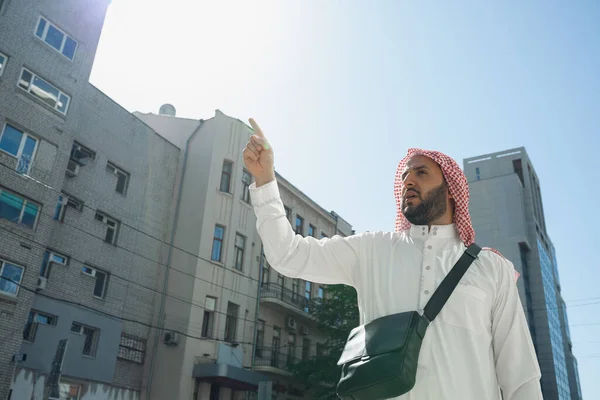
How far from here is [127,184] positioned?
24594mm

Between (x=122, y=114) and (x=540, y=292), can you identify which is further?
(x=540, y=292)

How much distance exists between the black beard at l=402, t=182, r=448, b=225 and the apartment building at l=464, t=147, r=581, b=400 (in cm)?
6813

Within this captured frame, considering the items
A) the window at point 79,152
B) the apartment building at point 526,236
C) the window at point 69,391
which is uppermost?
the apartment building at point 526,236

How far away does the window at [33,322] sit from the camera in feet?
62.6

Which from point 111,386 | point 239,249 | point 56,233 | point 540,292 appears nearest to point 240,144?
point 239,249

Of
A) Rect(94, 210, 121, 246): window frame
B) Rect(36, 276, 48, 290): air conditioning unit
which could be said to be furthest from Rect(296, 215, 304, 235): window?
Rect(36, 276, 48, 290): air conditioning unit

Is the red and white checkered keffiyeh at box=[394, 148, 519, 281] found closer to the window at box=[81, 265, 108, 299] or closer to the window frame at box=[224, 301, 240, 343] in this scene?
the window at box=[81, 265, 108, 299]

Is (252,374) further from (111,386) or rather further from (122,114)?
(122,114)

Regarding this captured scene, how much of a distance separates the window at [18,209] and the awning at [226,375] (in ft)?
28.9

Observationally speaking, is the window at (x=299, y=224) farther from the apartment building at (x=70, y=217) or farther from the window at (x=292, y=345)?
the apartment building at (x=70, y=217)

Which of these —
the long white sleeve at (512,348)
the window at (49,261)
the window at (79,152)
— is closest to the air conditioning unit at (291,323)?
the window at (49,261)

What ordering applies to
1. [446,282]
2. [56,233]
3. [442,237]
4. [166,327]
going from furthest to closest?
[166,327], [56,233], [442,237], [446,282]

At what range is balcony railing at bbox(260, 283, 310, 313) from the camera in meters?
28.4

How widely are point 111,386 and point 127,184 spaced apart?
26.9ft
